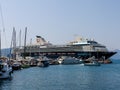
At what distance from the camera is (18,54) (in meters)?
149

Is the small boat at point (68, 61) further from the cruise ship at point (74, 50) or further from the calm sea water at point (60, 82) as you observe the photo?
the calm sea water at point (60, 82)

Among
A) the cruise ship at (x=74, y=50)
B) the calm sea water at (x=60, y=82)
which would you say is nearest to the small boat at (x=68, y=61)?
the cruise ship at (x=74, y=50)

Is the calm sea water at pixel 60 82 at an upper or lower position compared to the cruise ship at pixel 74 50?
lower

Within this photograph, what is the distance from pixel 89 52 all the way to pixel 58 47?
15291 mm

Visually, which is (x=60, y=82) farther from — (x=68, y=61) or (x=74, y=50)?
(x=74, y=50)

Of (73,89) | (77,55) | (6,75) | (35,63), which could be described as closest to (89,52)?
(77,55)

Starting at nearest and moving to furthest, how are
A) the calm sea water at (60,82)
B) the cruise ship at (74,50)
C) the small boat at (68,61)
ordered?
1. the calm sea water at (60,82)
2. the small boat at (68,61)
3. the cruise ship at (74,50)

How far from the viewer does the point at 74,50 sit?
158875mm

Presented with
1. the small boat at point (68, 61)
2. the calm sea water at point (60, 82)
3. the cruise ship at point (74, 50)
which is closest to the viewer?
the calm sea water at point (60, 82)

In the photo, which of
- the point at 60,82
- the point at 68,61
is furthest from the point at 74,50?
the point at 60,82

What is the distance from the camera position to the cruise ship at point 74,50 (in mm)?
155500

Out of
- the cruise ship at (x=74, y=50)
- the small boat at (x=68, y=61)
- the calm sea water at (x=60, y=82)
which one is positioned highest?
the cruise ship at (x=74, y=50)

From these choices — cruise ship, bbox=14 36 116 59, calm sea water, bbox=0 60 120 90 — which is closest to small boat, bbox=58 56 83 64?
cruise ship, bbox=14 36 116 59

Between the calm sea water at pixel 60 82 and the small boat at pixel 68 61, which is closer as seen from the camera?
the calm sea water at pixel 60 82
